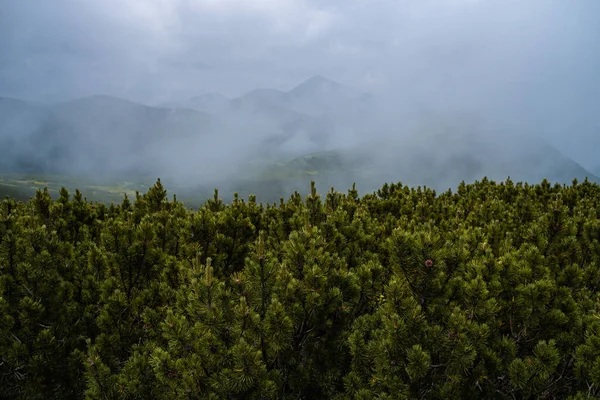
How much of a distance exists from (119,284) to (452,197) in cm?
1126

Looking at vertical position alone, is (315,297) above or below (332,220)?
below

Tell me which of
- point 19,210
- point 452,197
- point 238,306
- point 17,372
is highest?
point 452,197

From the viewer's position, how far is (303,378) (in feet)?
14.5

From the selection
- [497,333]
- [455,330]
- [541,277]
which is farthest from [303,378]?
[541,277]

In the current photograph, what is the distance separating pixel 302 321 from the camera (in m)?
4.25

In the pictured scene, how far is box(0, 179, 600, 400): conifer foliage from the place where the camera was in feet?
12.2

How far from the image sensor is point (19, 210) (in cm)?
901

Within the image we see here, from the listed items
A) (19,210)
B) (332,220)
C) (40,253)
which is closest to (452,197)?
(332,220)

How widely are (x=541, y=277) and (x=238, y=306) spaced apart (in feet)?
12.7

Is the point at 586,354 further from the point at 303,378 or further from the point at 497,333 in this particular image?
the point at 303,378

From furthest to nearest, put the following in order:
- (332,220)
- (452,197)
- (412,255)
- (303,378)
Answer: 1. (452,197)
2. (332,220)
3. (303,378)
4. (412,255)

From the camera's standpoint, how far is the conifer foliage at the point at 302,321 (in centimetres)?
371

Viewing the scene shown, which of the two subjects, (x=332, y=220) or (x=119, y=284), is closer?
(x=119, y=284)

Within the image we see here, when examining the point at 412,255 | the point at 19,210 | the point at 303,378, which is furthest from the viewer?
the point at 19,210
